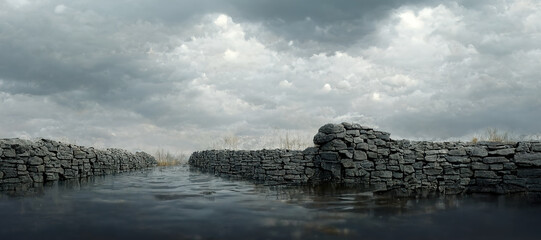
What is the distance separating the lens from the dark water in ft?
18.7

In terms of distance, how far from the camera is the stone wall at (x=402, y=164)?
11.4 m

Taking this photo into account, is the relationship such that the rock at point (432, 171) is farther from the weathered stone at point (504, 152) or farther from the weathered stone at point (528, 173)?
the weathered stone at point (528, 173)

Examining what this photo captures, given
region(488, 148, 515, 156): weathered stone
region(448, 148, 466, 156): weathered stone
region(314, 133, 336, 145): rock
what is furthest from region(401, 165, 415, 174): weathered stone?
region(314, 133, 336, 145): rock

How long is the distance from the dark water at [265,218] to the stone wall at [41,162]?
4.96 metres

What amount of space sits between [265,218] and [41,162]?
12.8m

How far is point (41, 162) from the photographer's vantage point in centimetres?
1523

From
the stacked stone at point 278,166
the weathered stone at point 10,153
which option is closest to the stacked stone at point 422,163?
the stacked stone at point 278,166

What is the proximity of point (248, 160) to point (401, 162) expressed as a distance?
7904 mm

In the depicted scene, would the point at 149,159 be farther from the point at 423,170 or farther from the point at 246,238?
the point at 246,238

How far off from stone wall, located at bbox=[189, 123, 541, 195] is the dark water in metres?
1.97

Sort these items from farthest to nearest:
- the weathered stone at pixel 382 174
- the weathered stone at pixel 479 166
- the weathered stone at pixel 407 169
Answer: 1. the weathered stone at pixel 382 174
2. the weathered stone at pixel 407 169
3. the weathered stone at pixel 479 166

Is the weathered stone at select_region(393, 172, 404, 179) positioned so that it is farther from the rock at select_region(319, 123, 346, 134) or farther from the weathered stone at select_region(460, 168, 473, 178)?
the rock at select_region(319, 123, 346, 134)

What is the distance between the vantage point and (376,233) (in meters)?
5.78

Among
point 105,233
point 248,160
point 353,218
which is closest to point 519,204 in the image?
point 353,218
